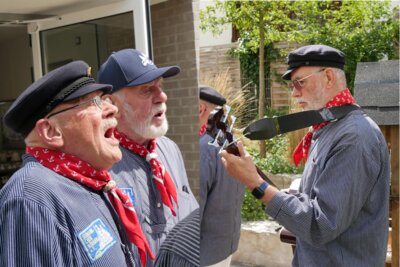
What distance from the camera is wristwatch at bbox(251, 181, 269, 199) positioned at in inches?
65.7

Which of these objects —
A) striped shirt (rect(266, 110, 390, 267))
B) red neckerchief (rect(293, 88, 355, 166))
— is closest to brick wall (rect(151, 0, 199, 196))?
striped shirt (rect(266, 110, 390, 267))

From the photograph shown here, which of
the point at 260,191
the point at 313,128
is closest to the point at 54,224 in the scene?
the point at 260,191

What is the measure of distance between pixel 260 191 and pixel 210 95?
54 cm

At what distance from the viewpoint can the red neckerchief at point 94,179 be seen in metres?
1.14

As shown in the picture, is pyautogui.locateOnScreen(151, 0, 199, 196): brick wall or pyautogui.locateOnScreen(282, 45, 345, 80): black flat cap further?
pyautogui.locateOnScreen(282, 45, 345, 80): black flat cap

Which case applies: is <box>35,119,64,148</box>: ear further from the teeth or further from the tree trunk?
the tree trunk

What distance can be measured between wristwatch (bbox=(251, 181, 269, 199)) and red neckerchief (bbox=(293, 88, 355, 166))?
23 cm

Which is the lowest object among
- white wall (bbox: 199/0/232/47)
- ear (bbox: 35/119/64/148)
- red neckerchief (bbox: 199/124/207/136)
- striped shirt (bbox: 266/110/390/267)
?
striped shirt (bbox: 266/110/390/267)

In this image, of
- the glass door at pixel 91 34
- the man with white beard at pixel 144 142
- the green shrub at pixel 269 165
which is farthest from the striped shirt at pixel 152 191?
the green shrub at pixel 269 165

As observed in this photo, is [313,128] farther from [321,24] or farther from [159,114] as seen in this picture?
[159,114]

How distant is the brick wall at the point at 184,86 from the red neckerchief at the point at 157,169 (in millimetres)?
70

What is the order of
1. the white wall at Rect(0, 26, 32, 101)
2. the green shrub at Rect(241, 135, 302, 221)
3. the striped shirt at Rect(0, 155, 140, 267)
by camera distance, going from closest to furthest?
the striped shirt at Rect(0, 155, 140, 267)
the green shrub at Rect(241, 135, 302, 221)
the white wall at Rect(0, 26, 32, 101)

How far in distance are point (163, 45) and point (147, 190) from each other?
1.37 feet

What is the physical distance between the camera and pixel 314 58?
1808 mm
